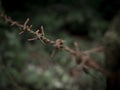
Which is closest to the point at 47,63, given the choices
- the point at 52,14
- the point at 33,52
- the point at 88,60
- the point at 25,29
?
the point at 33,52

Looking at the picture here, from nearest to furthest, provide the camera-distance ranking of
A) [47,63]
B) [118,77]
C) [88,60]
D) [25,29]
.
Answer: [25,29], [118,77], [88,60], [47,63]

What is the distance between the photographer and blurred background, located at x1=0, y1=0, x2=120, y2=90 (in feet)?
9.89

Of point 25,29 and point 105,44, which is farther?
point 105,44

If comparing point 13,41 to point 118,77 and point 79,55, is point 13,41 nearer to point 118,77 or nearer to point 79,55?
point 79,55

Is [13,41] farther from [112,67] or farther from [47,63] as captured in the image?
[112,67]

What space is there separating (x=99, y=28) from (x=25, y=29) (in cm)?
273

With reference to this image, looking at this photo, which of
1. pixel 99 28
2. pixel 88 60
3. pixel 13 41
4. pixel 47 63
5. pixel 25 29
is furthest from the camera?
pixel 99 28

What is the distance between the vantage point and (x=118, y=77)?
2062mm

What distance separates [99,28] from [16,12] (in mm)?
1080

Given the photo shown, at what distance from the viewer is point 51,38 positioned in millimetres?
3898

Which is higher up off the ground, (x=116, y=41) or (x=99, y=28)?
(x=99, y=28)

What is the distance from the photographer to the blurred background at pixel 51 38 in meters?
3.01

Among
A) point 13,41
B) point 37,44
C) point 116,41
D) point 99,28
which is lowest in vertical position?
point 116,41

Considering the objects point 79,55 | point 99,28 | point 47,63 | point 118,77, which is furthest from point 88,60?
point 99,28
